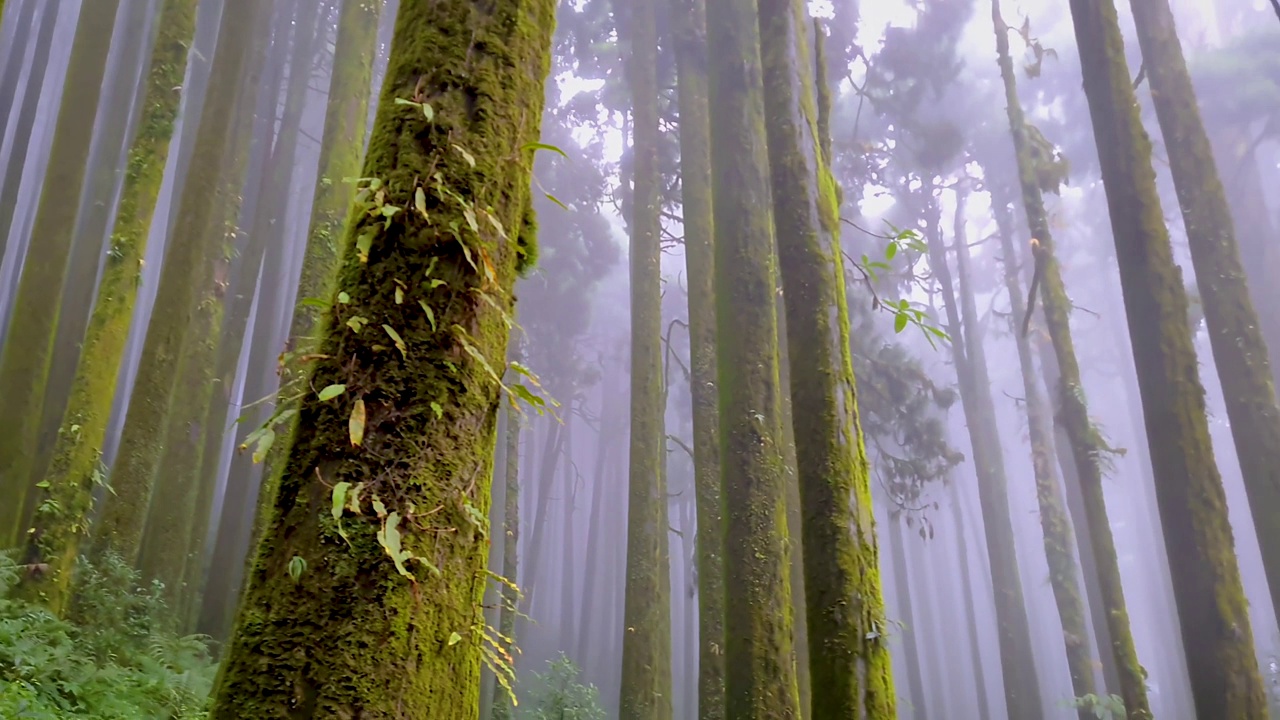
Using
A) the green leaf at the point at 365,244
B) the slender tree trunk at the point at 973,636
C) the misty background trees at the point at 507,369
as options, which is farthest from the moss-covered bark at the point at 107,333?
the slender tree trunk at the point at 973,636

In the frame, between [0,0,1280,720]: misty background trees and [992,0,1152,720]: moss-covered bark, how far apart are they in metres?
0.06

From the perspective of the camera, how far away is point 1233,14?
31578 millimetres

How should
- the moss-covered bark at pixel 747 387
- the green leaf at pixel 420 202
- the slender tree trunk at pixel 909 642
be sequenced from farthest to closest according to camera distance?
the slender tree trunk at pixel 909 642
the moss-covered bark at pixel 747 387
the green leaf at pixel 420 202

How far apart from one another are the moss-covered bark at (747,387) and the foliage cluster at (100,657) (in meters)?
3.63

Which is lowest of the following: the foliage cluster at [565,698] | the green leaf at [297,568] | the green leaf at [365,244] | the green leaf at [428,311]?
the foliage cluster at [565,698]

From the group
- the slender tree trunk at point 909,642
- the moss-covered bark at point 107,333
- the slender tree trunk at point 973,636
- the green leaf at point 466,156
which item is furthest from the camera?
the slender tree trunk at point 973,636

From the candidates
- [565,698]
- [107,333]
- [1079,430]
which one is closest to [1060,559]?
[1079,430]

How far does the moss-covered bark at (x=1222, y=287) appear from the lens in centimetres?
733

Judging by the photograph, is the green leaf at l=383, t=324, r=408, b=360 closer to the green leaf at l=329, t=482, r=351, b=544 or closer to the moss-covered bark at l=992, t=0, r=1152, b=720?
the green leaf at l=329, t=482, r=351, b=544

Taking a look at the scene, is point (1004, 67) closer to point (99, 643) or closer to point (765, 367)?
point (765, 367)

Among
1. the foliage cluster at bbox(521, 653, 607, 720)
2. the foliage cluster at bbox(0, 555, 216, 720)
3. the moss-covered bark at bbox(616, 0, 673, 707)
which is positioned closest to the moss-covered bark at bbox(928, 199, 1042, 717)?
the moss-covered bark at bbox(616, 0, 673, 707)

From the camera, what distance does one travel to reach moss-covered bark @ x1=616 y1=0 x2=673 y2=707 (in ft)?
27.4

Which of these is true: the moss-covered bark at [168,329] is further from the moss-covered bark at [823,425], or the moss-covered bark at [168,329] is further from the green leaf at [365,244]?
the green leaf at [365,244]

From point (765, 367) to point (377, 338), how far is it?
459 cm
